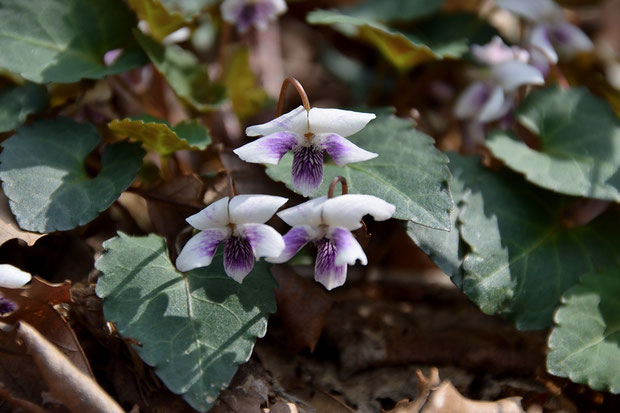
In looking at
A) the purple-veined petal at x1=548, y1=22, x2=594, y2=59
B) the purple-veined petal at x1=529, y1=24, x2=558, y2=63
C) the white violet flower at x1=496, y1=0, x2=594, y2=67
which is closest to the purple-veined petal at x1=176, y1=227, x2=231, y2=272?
the purple-veined petal at x1=529, y1=24, x2=558, y2=63

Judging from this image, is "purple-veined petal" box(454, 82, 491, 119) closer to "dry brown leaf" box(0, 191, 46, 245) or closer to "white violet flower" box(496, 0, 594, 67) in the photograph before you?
"white violet flower" box(496, 0, 594, 67)

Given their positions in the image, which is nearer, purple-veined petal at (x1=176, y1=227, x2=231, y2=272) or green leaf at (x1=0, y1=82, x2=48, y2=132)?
purple-veined petal at (x1=176, y1=227, x2=231, y2=272)

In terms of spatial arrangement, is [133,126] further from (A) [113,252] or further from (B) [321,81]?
(B) [321,81]

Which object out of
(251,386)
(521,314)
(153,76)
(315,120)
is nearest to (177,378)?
(251,386)

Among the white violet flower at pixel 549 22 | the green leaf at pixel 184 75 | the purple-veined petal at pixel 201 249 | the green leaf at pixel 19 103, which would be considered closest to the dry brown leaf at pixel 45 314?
the purple-veined petal at pixel 201 249

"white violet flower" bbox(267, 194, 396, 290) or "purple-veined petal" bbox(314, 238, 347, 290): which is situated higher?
"white violet flower" bbox(267, 194, 396, 290)

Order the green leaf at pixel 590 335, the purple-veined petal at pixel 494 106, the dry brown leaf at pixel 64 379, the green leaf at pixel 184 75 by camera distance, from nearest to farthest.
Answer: the dry brown leaf at pixel 64 379, the green leaf at pixel 590 335, the green leaf at pixel 184 75, the purple-veined petal at pixel 494 106

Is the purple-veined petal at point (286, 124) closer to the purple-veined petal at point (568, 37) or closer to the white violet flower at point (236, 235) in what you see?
the white violet flower at point (236, 235)
